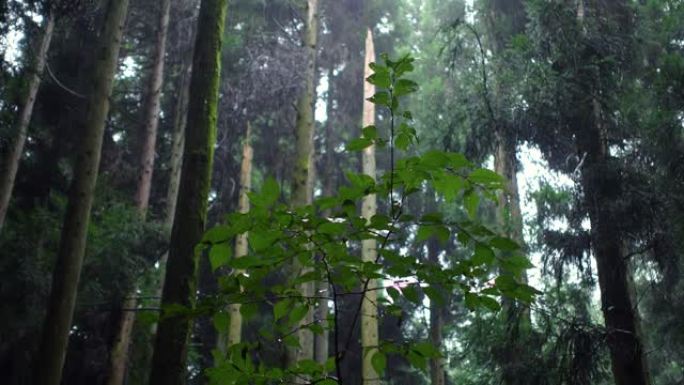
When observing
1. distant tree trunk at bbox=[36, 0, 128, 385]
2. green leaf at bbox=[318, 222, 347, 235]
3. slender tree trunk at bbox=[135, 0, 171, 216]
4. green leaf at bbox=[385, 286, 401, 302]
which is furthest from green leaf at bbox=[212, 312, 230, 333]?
slender tree trunk at bbox=[135, 0, 171, 216]

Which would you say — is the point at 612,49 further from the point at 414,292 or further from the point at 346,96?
the point at 346,96

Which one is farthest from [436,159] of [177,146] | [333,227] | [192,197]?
[177,146]

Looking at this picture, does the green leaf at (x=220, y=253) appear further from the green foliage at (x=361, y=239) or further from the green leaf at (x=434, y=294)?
the green leaf at (x=434, y=294)

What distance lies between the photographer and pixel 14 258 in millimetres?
10086

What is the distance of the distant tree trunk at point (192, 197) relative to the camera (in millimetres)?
3861

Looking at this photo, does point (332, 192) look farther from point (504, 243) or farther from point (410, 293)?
point (504, 243)

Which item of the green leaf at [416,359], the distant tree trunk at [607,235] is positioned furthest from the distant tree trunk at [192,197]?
the distant tree trunk at [607,235]

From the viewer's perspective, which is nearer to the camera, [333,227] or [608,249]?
[333,227]

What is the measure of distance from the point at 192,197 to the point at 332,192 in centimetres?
1503

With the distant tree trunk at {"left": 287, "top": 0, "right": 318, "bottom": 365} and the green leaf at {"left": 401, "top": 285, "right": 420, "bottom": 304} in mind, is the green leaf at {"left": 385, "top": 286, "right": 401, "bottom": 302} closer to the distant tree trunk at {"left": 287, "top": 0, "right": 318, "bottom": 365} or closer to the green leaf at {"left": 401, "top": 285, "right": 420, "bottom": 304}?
the green leaf at {"left": 401, "top": 285, "right": 420, "bottom": 304}

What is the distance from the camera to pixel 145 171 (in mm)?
13227

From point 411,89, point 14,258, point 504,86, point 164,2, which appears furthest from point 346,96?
point 411,89

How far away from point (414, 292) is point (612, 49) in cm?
863

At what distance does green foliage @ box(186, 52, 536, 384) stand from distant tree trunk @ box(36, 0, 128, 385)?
505 centimetres
